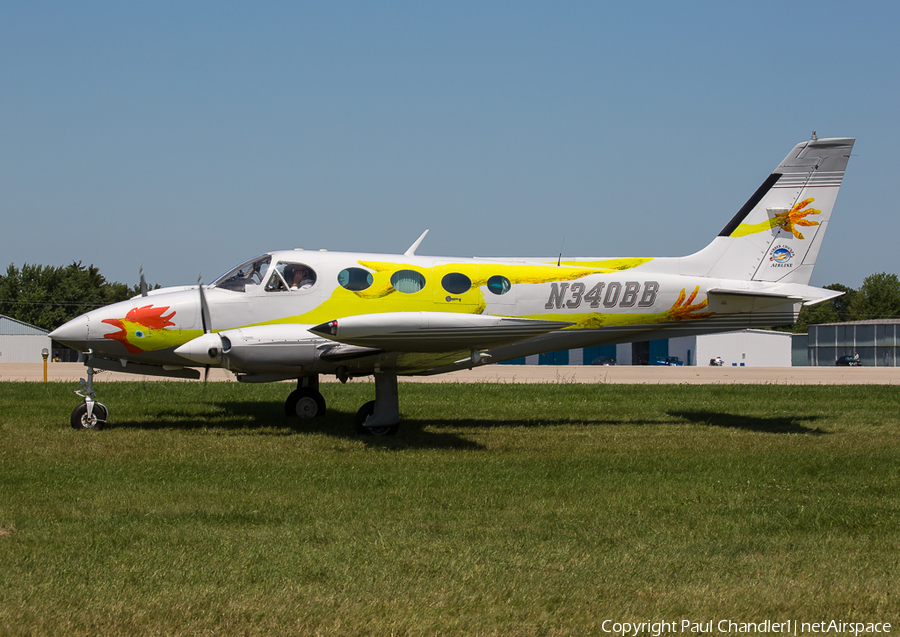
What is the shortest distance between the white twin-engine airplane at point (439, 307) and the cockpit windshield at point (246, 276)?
2cm

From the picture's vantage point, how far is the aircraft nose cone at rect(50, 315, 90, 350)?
12.2m

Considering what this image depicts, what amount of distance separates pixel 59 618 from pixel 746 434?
1143cm

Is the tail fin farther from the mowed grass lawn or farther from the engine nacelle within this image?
the engine nacelle

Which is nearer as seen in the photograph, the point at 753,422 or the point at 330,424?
the point at 330,424

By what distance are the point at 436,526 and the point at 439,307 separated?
6.74 metres

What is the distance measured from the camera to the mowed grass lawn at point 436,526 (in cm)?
486

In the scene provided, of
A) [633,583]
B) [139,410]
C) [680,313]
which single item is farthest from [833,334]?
[633,583]

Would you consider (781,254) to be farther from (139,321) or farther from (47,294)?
(47,294)

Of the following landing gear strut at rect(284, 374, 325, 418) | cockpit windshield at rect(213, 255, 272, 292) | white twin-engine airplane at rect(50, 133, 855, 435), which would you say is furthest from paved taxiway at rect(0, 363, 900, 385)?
cockpit windshield at rect(213, 255, 272, 292)

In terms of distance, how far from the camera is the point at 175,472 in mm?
9242

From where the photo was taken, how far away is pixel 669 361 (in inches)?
2766

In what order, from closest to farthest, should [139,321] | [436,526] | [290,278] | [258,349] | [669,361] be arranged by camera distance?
[436,526]
[258,349]
[139,321]
[290,278]
[669,361]

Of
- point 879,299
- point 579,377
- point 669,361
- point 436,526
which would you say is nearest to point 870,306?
point 879,299

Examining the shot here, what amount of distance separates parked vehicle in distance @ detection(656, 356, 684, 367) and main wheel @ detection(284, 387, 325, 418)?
57.9 meters
